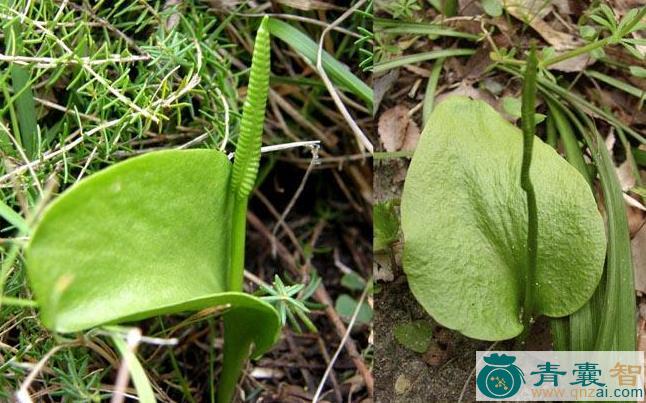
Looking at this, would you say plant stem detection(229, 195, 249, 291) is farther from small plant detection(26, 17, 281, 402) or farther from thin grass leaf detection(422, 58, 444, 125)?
thin grass leaf detection(422, 58, 444, 125)

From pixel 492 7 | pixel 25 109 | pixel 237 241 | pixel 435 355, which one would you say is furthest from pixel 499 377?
pixel 25 109

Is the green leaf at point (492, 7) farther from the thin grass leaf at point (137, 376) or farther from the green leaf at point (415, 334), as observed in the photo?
the thin grass leaf at point (137, 376)

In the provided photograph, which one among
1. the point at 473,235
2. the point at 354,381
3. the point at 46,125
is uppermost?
the point at 46,125

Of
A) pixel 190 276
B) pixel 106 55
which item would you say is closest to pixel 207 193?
pixel 190 276

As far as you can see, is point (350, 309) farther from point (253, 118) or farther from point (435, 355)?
point (253, 118)

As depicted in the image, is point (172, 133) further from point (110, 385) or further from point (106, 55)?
point (110, 385)

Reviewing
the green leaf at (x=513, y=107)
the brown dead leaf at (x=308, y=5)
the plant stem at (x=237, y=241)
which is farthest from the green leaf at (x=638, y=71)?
the plant stem at (x=237, y=241)
